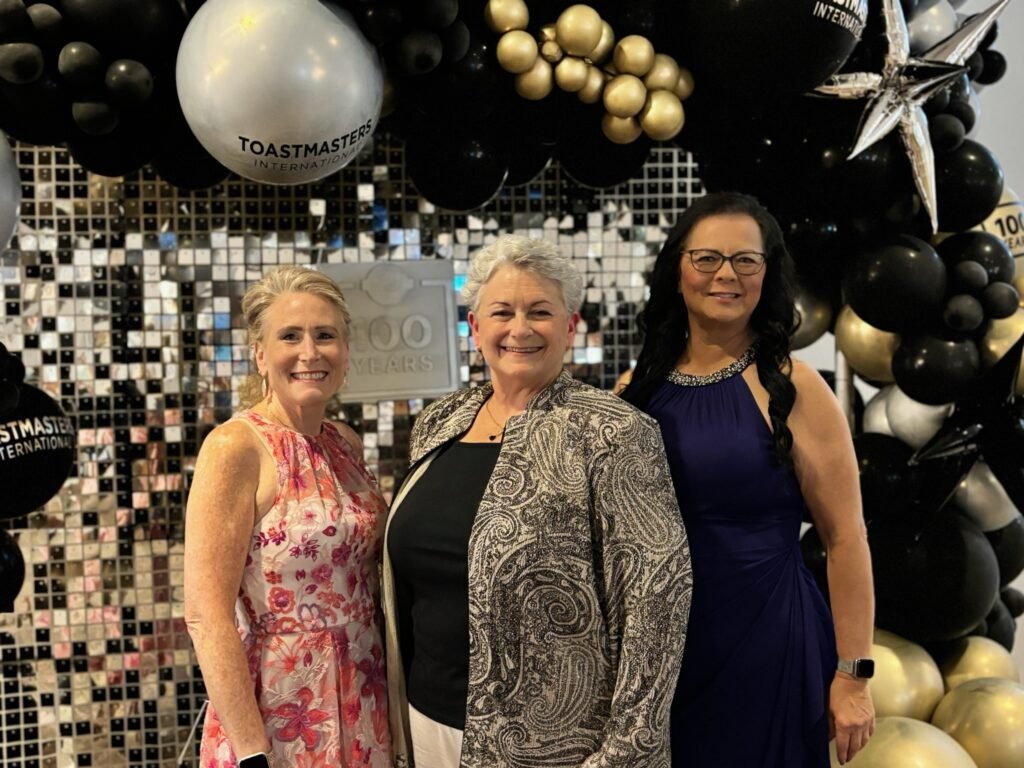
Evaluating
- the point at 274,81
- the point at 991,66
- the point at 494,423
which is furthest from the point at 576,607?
the point at 991,66

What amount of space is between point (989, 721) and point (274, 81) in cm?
237

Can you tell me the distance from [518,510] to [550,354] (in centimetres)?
30

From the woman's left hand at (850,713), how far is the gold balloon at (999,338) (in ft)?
3.55

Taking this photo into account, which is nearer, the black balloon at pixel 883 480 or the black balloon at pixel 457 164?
the black balloon at pixel 457 164

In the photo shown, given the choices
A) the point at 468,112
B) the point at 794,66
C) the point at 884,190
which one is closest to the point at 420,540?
the point at 468,112

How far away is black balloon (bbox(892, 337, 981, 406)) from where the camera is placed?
2455mm

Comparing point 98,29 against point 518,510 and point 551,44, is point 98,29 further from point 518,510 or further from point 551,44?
point 518,510

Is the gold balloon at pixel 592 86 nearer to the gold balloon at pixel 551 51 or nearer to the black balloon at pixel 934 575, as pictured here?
the gold balloon at pixel 551 51

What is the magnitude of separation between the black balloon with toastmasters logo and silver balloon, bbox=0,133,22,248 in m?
0.28

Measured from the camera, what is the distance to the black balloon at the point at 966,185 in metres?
2.43

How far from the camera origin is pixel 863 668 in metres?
1.87

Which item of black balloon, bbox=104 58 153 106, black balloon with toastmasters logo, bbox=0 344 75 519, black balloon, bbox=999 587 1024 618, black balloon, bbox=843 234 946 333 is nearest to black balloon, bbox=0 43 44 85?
black balloon, bbox=104 58 153 106

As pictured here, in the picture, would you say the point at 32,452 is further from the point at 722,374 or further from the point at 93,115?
the point at 722,374

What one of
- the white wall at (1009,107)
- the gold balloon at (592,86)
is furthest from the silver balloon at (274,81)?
the white wall at (1009,107)
